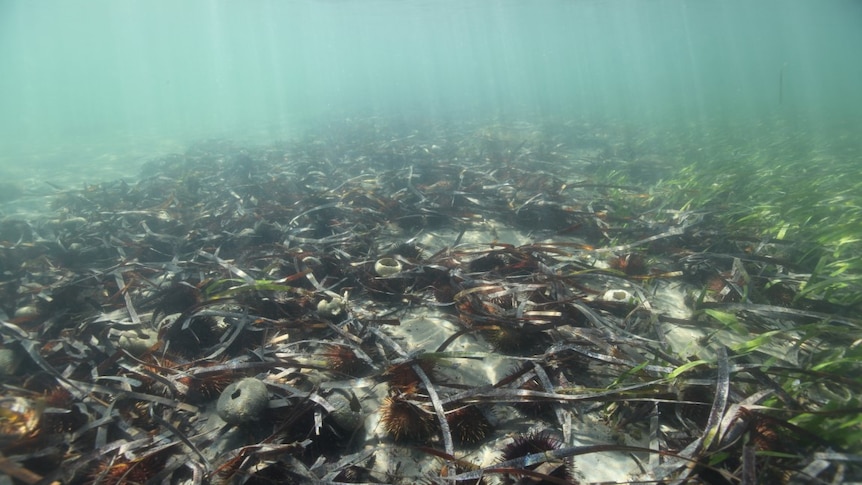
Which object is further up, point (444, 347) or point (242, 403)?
point (242, 403)

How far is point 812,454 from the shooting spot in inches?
65.4

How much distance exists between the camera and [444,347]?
2648mm

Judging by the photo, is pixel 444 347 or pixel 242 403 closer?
pixel 242 403

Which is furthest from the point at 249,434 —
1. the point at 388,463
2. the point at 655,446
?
the point at 655,446

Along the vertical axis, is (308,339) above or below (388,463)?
above

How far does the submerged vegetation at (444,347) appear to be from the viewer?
188 centimetres

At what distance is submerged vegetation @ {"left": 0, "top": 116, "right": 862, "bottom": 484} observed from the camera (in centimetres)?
188

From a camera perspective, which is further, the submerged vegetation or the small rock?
the small rock

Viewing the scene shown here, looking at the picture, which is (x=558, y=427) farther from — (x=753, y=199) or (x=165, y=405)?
(x=753, y=199)

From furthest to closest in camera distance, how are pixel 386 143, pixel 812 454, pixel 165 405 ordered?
pixel 386 143 < pixel 165 405 < pixel 812 454

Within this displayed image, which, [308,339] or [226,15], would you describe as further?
[226,15]

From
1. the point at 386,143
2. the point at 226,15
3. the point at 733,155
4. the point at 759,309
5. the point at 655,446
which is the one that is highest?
the point at 226,15

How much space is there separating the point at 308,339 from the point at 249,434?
0.89 meters

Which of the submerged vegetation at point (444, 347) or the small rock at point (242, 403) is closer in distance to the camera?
the submerged vegetation at point (444, 347)
